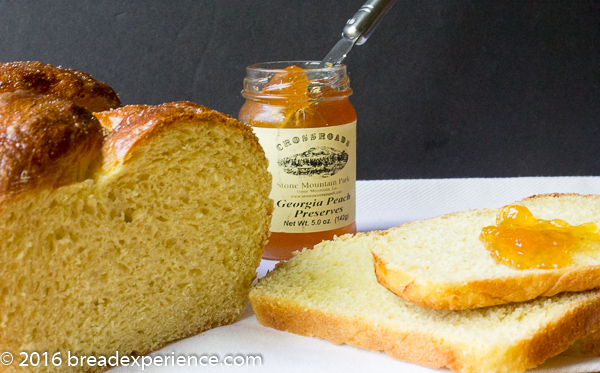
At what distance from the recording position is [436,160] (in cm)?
445

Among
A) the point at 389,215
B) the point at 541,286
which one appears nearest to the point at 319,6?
the point at 389,215

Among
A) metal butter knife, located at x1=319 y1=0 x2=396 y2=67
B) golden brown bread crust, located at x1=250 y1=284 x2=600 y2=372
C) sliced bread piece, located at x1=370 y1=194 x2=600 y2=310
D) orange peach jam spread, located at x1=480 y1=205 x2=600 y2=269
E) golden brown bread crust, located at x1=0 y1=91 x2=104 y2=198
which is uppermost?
metal butter knife, located at x1=319 y1=0 x2=396 y2=67

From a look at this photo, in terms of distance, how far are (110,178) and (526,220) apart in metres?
1.43

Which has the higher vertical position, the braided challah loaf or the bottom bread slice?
the braided challah loaf

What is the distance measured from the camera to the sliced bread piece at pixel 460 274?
2.02m

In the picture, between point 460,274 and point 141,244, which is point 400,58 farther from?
point 141,244

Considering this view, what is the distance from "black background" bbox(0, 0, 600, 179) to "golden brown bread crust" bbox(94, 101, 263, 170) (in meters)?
1.92

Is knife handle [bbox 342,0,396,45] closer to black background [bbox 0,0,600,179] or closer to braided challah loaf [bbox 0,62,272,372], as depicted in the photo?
black background [bbox 0,0,600,179]

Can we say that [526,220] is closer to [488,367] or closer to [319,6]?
[488,367]

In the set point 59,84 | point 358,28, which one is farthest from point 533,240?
point 59,84

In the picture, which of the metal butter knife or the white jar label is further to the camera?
the metal butter knife

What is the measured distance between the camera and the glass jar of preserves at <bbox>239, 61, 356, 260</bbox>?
2754mm

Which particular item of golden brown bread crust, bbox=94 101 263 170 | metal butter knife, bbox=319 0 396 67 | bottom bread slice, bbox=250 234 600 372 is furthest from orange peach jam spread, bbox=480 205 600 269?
metal butter knife, bbox=319 0 396 67

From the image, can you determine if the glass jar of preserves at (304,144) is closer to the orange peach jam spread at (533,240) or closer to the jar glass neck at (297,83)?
the jar glass neck at (297,83)
